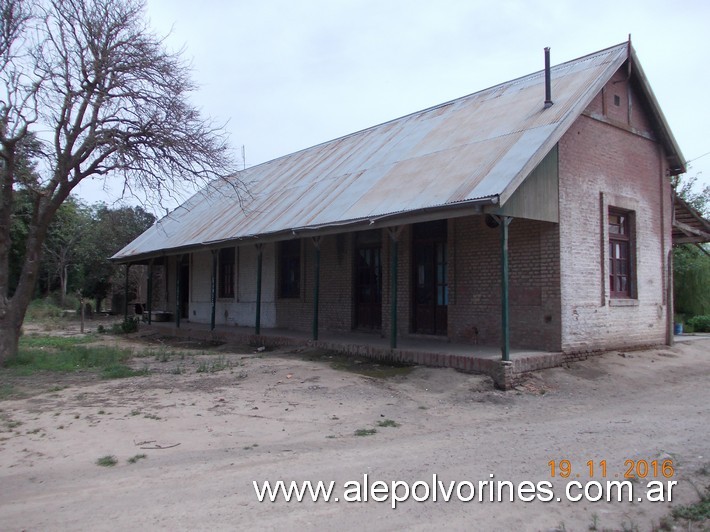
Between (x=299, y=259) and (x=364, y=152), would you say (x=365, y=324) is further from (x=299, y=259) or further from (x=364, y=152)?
(x=364, y=152)

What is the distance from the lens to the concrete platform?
8.91m

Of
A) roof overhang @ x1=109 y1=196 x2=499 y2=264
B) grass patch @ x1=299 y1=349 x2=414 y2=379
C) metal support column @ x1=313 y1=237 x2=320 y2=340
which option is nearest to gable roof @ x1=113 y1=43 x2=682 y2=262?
roof overhang @ x1=109 y1=196 x2=499 y2=264

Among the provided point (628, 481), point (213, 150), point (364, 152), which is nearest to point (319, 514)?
point (628, 481)

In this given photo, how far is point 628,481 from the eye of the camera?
4711 mm

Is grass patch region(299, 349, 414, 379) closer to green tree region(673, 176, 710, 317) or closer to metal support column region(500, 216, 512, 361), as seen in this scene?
metal support column region(500, 216, 512, 361)

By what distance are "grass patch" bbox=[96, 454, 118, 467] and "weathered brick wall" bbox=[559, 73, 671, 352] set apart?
24.1ft

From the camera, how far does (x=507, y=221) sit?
885 centimetres

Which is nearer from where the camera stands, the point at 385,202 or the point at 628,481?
the point at 628,481

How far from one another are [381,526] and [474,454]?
194 cm

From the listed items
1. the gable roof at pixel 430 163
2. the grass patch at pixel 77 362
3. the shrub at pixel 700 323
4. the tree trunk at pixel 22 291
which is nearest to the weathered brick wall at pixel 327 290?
the gable roof at pixel 430 163

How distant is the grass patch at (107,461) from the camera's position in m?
5.36

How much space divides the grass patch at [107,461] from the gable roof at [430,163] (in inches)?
228

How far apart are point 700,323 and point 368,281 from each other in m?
12.3

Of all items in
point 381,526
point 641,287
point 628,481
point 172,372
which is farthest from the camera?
point 641,287
